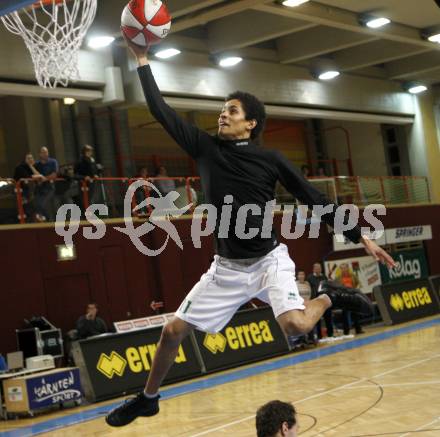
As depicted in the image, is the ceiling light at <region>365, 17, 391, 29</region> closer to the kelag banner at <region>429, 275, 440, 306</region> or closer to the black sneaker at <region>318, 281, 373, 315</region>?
the kelag banner at <region>429, 275, 440, 306</region>

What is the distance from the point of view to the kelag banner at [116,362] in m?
15.7

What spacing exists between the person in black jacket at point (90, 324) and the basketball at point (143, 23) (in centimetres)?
1256

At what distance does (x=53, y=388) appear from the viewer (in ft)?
50.1

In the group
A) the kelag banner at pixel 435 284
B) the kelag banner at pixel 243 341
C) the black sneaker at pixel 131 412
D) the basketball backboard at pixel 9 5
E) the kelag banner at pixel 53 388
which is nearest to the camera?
the black sneaker at pixel 131 412

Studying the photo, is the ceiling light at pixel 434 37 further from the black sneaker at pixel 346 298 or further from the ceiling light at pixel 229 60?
the black sneaker at pixel 346 298

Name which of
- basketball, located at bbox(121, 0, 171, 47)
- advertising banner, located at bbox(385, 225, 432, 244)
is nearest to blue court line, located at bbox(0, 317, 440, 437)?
advertising banner, located at bbox(385, 225, 432, 244)

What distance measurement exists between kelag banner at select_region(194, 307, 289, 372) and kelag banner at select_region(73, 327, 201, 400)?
1083 millimetres

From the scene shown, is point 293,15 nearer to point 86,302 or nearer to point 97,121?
point 97,121

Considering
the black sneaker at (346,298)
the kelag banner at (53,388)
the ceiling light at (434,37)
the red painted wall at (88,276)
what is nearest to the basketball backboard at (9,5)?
the black sneaker at (346,298)

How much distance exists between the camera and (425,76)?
33406mm

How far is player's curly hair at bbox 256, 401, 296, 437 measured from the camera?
17.6 feet

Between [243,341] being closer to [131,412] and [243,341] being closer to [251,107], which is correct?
[131,412]

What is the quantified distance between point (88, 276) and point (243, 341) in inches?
160

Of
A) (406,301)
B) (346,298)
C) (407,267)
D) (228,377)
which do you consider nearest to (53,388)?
(228,377)
